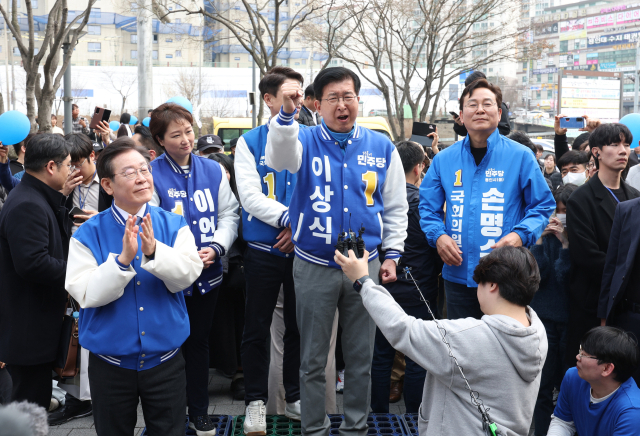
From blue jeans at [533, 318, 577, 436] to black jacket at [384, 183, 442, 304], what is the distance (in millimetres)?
840

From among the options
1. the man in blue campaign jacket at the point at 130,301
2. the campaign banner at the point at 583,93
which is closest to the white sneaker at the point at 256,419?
the man in blue campaign jacket at the point at 130,301

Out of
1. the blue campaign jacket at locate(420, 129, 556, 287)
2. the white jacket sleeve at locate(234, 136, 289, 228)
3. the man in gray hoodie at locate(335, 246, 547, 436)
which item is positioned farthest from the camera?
the white jacket sleeve at locate(234, 136, 289, 228)

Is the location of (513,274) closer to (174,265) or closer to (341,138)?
(341,138)

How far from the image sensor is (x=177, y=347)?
2.86 m

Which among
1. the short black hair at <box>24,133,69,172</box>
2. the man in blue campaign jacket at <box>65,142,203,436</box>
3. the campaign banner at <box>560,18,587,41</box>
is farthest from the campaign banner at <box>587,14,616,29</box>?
the man in blue campaign jacket at <box>65,142,203,436</box>

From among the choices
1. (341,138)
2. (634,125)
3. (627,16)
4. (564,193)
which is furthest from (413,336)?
(627,16)

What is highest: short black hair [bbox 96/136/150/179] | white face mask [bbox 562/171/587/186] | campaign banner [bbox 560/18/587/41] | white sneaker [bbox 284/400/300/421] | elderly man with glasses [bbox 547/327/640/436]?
campaign banner [bbox 560/18/587/41]

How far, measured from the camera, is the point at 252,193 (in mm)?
3725

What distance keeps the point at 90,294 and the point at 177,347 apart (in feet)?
1.66

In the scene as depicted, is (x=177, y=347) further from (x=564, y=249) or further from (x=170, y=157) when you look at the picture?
(x=564, y=249)

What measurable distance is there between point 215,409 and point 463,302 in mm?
2069

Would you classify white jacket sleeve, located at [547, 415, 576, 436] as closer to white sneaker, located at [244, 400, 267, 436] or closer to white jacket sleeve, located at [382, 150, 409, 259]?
white jacket sleeve, located at [382, 150, 409, 259]

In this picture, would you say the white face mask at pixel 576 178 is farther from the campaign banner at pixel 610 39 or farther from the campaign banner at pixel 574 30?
the campaign banner at pixel 574 30

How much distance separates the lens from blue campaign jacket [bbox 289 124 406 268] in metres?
3.23
